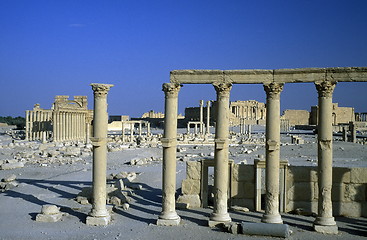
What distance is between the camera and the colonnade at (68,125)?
43.9m

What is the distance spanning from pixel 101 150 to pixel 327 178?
21.8ft

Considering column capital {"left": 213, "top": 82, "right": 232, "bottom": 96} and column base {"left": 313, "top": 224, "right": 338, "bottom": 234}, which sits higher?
column capital {"left": 213, "top": 82, "right": 232, "bottom": 96}

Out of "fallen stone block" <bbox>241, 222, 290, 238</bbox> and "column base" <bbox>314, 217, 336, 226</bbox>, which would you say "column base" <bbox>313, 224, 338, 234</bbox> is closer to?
"column base" <bbox>314, 217, 336, 226</bbox>

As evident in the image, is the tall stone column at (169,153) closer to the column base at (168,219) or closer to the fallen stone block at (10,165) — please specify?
the column base at (168,219)

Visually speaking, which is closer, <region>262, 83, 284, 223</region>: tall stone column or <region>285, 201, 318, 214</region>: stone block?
<region>262, 83, 284, 223</region>: tall stone column

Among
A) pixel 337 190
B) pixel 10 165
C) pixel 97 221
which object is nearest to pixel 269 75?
pixel 337 190

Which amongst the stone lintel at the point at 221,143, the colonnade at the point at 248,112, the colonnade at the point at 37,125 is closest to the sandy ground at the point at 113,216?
the stone lintel at the point at 221,143

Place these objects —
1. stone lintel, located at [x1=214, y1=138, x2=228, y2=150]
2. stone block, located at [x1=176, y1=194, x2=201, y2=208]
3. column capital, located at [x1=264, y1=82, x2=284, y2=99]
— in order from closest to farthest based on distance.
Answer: column capital, located at [x1=264, y1=82, x2=284, y2=99], stone lintel, located at [x1=214, y1=138, x2=228, y2=150], stone block, located at [x1=176, y1=194, x2=201, y2=208]

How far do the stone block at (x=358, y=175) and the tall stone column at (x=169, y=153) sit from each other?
568 cm

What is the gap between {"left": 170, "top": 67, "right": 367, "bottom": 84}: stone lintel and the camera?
36.8 ft

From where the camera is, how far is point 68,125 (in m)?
46.5

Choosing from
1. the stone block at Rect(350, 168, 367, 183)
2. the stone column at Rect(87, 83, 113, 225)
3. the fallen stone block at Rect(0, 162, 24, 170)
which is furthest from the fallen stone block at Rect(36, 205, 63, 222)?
the fallen stone block at Rect(0, 162, 24, 170)

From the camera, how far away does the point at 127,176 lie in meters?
19.4

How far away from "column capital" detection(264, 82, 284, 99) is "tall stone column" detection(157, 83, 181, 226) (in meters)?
2.62
